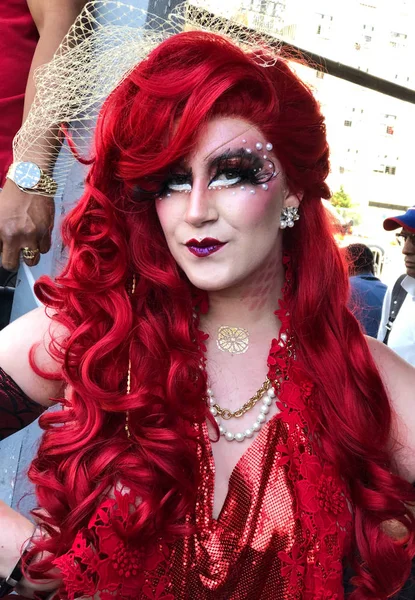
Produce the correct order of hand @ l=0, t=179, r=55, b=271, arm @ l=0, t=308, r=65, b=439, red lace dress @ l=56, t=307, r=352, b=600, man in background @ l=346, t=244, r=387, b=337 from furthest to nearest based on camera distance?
man in background @ l=346, t=244, r=387, b=337, hand @ l=0, t=179, r=55, b=271, arm @ l=0, t=308, r=65, b=439, red lace dress @ l=56, t=307, r=352, b=600

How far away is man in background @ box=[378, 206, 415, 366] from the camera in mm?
3660

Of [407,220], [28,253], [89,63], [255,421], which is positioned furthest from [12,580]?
[407,220]

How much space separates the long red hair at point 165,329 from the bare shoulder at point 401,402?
44 millimetres

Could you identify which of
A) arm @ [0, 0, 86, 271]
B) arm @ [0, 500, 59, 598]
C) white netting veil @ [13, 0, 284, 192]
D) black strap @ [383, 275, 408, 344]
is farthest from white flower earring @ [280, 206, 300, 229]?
black strap @ [383, 275, 408, 344]

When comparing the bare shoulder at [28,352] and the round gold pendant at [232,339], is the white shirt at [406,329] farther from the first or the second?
the bare shoulder at [28,352]

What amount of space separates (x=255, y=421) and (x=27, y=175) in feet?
2.68

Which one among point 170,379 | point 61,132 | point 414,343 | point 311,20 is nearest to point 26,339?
point 170,379

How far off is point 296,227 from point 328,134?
0.24 m

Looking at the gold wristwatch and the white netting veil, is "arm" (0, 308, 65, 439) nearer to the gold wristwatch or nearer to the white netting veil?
the gold wristwatch

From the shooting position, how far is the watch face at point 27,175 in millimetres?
1730

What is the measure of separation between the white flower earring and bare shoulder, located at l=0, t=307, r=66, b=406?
0.57 metres

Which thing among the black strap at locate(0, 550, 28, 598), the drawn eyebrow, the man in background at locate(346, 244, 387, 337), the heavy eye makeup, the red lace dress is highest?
the drawn eyebrow

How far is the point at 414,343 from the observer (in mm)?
3637

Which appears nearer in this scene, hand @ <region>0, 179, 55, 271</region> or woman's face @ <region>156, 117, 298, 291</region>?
woman's face @ <region>156, 117, 298, 291</region>
